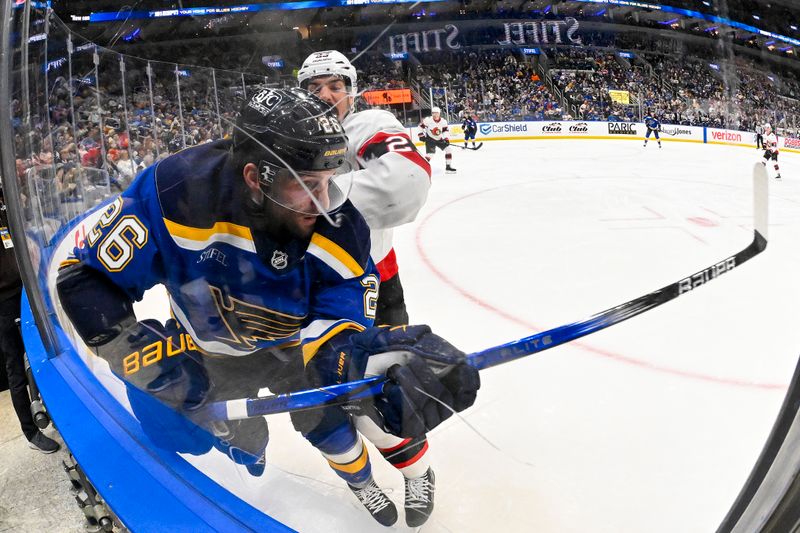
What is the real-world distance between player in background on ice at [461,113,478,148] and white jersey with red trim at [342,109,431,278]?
0.51ft

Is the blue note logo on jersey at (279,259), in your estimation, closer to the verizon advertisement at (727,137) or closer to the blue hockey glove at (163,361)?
the blue hockey glove at (163,361)

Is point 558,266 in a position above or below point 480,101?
below

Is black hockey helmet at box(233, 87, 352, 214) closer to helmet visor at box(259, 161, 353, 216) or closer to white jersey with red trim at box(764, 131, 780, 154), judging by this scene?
helmet visor at box(259, 161, 353, 216)

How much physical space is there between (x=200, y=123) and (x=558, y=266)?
476 millimetres

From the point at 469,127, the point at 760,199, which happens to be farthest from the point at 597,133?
the point at 760,199

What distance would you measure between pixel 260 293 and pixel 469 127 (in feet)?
1.14

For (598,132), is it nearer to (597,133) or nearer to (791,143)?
(597,133)

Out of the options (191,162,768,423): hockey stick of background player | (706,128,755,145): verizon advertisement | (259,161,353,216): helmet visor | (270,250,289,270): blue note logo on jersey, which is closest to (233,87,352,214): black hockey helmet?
(259,161,353,216): helmet visor

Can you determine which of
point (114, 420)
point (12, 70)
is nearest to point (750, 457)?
point (114, 420)

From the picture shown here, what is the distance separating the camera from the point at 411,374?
0.56m

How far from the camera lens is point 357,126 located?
0.55 meters

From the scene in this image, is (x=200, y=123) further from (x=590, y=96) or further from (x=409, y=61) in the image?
(x=590, y=96)

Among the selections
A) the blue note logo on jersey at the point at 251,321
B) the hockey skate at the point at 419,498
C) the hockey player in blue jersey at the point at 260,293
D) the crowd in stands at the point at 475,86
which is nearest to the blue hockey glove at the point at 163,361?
the hockey player in blue jersey at the point at 260,293

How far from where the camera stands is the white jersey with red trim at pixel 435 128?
0.61 meters
